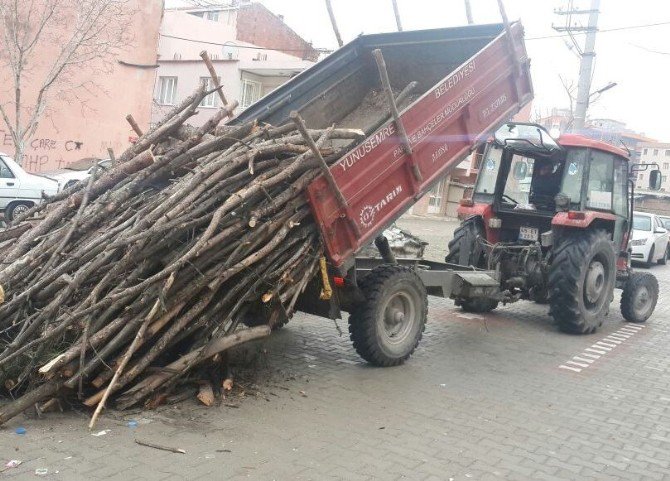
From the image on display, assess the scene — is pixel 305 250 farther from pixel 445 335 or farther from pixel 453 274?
pixel 445 335

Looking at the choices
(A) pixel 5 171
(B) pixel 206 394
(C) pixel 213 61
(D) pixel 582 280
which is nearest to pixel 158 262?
(B) pixel 206 394

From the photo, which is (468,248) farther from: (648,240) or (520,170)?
(648,240)

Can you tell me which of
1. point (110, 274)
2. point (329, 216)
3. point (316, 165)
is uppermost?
point (316, 165)

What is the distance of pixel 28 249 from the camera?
562cm

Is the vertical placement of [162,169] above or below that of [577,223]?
above

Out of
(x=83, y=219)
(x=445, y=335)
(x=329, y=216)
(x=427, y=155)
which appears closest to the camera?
(x=83, y=219)

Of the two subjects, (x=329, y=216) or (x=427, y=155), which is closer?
(x=329, y=216)

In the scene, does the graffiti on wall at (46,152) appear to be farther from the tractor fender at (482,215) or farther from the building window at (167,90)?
the tractor fender at (482,215)

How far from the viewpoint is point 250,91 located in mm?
33812

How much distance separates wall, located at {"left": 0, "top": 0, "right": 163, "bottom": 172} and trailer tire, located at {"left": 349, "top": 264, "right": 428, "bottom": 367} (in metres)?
18.8

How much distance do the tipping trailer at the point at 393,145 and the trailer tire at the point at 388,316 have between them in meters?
0.01

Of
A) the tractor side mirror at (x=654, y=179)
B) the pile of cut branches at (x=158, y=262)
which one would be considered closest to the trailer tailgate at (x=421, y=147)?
the pile of cut branches at (x=158, y=262)

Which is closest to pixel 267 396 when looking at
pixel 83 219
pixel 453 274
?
pixel 83 219

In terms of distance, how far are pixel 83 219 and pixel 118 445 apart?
1.92 meters
